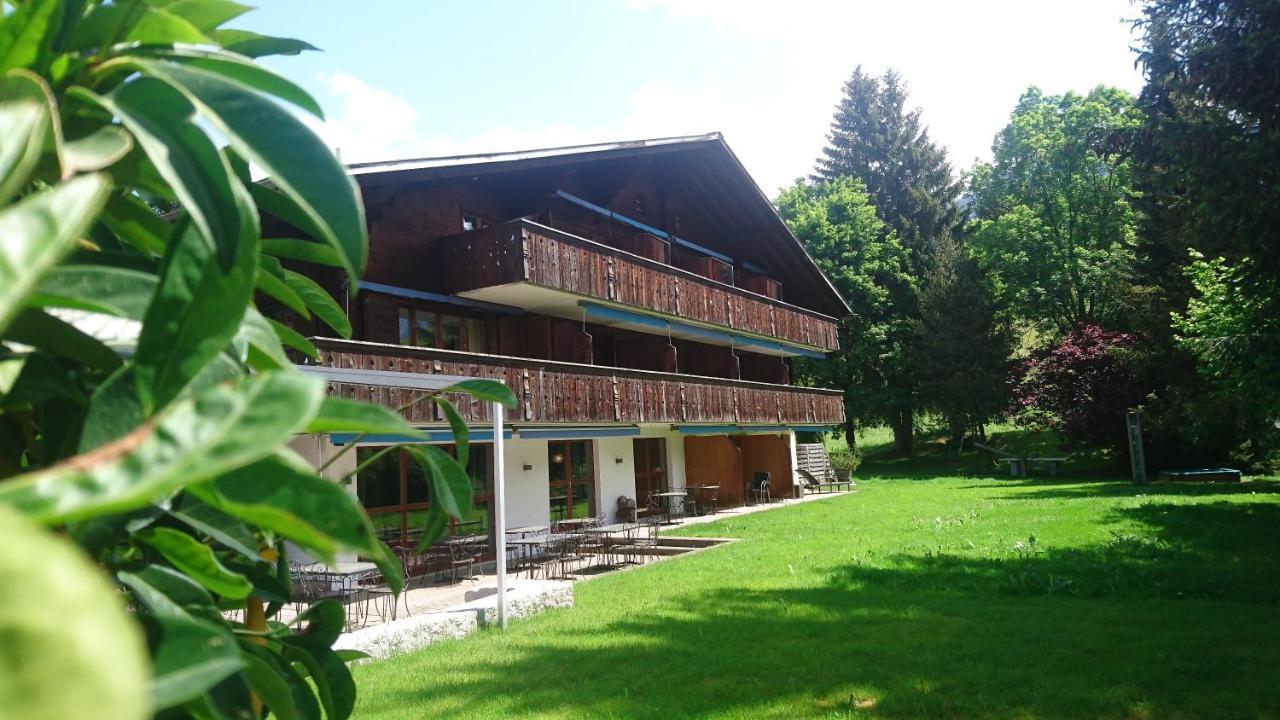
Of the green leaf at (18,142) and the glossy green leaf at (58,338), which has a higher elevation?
the green leaf at (18,142)

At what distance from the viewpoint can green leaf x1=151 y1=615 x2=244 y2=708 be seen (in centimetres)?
44

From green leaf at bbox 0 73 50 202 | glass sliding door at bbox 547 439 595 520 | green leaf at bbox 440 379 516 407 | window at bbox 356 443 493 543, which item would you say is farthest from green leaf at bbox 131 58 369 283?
glass sliding door at bbox 547 439 595 520

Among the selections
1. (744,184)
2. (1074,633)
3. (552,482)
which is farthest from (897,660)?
(744,184)

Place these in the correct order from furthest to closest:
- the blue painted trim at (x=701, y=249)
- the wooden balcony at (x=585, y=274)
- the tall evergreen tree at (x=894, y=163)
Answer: the tall evergreen tree at (x=894, y=163)
the blue painted trim at (x=701, y=249)
the wooden balcony at (x=585, y=274)

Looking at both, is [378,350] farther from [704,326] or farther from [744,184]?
[744,184]

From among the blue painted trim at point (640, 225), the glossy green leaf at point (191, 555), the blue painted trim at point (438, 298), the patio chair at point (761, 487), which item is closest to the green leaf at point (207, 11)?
the glossy green leaf at point (191, 555)

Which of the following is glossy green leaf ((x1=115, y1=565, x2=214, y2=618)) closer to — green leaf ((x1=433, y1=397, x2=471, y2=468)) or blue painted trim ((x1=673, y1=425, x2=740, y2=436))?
green leaf ((x1=433, y1=397, x2=471, y2=468))

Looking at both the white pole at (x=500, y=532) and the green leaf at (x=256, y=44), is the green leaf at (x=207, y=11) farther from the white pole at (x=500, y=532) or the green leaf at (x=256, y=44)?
the white pole at (x=500, y=532)

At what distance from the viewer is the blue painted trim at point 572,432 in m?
16.0

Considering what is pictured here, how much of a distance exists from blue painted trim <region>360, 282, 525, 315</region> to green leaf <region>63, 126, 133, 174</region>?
14279 millimetres

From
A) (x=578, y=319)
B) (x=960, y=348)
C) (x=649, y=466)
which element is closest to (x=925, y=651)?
(x=578, y=319)

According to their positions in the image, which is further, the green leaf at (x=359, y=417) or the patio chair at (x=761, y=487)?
the patio chair at (x=761, y=487)

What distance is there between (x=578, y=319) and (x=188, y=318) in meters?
18.8

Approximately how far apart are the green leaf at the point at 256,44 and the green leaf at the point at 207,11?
0.30 feet
